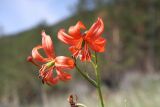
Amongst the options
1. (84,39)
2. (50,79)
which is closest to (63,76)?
(50,79)

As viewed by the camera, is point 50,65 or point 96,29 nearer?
point 96,29

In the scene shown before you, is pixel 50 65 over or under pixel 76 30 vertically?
under

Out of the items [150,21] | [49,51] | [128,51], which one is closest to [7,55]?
[128,51]

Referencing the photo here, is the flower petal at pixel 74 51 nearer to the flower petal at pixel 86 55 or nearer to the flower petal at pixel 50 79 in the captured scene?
the flower petal at pixel 86 55

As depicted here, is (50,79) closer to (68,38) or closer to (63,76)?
(63,76)

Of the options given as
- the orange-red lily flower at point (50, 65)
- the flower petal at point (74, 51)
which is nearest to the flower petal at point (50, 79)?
the orange-red lily flower at point (50, 65)

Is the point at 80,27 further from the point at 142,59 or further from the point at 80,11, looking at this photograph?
the point at 142,59
